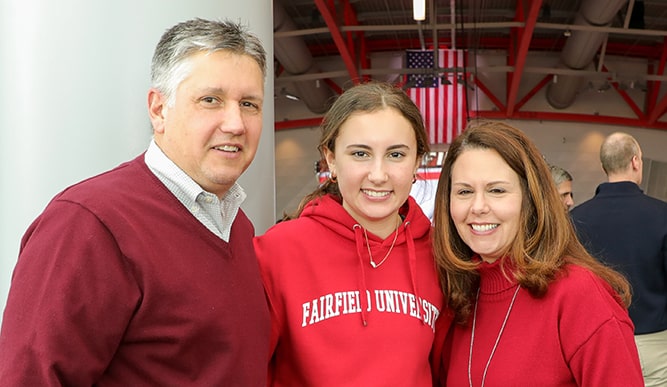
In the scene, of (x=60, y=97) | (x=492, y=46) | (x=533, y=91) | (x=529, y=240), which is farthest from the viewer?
(x=533, y=91)

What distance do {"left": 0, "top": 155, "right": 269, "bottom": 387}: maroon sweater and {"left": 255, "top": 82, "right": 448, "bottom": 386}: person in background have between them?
44 centimetres

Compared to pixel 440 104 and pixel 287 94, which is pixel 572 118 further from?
pixel 287 94

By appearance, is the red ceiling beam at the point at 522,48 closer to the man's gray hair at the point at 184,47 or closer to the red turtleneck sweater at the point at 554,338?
the red turtleneck sweater at the point at 554,338

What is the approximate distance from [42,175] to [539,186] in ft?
4.26

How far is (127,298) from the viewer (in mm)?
1253

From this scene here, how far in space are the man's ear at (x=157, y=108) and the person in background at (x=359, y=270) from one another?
2.33 feet

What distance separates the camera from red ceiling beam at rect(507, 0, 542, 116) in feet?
37.8

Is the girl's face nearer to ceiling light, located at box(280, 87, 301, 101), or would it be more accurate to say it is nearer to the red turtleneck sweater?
the red turtleneck sweater

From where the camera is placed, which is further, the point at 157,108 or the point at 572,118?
the point at 572,118

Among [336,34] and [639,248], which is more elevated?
[336,34]

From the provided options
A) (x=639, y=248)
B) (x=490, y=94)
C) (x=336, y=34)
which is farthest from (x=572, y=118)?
(x=639, y=248)

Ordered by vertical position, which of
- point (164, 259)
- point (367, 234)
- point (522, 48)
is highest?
point (522, 48)

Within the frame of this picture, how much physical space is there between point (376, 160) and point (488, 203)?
1.12 feet

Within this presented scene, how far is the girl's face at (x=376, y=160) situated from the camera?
6.58ft
